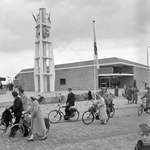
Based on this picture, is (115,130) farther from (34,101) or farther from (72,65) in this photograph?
(72,65)

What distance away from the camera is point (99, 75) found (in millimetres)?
41188

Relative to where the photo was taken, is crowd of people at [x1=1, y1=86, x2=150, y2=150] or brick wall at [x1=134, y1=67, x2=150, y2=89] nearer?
crowd of people at [x1=1, y1=86, x2=150, y2=150]

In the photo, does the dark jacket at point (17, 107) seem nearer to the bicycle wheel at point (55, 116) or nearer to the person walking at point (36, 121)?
the person walking at point (36, 121)

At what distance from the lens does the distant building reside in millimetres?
38938

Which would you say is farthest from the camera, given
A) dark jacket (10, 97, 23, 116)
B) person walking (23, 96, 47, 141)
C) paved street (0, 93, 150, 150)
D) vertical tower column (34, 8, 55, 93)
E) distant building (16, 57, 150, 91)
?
distant building (16, 57, 150, 91)

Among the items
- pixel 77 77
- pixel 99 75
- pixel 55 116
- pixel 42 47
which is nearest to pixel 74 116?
pixel 55 116

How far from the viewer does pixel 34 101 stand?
6.18m

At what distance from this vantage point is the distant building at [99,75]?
38.9 meters

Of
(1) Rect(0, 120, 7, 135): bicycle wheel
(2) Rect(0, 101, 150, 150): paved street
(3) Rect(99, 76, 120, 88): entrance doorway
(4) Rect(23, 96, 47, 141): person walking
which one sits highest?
(3) Rect(99, 76, 120, 88): entrance doorway

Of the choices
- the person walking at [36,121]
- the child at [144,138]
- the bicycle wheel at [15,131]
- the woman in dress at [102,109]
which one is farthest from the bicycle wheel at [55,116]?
the child at [144,138]

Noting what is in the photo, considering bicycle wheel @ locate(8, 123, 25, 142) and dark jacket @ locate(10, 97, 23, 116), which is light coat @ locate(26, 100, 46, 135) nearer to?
bicycle wheel @ locate(8, 123, 25, 142)

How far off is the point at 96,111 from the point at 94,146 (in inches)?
131

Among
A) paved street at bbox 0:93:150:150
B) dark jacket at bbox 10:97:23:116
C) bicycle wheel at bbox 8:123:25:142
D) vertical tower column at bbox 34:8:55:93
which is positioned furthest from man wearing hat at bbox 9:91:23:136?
vertical tower column at bbox 34:8:55:93

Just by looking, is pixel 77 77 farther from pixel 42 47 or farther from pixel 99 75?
pixel 42 47
